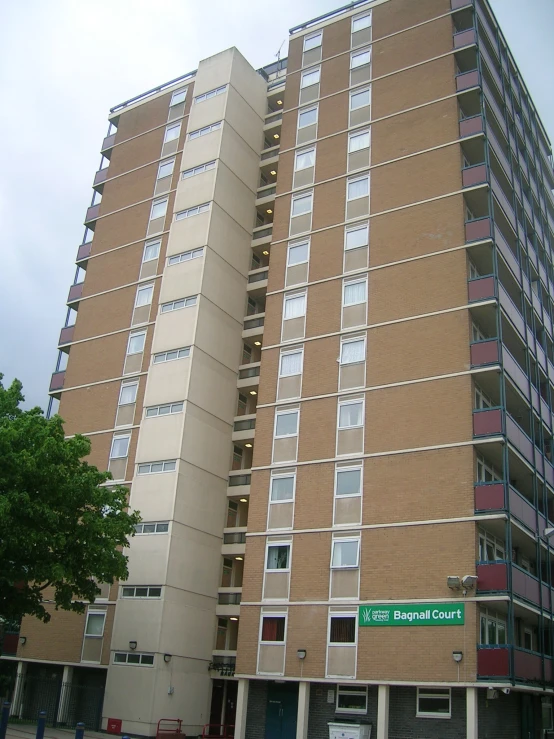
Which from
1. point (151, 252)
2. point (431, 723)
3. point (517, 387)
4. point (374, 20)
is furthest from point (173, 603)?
point (374, 20)

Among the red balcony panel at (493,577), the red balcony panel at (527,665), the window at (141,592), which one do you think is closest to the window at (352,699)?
the red balcony panel at (527,665)

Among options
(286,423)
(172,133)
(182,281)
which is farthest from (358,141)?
(286,423)

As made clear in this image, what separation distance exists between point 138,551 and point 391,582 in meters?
11.9

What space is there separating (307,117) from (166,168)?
9.26 meters

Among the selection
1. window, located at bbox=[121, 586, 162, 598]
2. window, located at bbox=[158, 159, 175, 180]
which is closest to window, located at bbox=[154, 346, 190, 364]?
window, located at bbox=[121, 586, 162, 598]

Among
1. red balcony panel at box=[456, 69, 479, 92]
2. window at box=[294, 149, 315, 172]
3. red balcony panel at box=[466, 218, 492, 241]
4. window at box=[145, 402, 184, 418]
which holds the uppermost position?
red balcony panel at box=[456, 69, 479, 92]

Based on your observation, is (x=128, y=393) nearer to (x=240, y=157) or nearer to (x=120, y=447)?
(x=120, y=447)

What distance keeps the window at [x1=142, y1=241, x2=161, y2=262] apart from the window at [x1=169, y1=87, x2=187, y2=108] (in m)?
10.6

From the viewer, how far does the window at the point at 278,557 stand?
32656 mm

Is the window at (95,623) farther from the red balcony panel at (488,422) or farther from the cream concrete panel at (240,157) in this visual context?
the cream concrete panel at (240,157)

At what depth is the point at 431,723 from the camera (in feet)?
89.8

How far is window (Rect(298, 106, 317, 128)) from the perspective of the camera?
4381 centimetres

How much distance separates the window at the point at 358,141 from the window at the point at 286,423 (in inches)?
583

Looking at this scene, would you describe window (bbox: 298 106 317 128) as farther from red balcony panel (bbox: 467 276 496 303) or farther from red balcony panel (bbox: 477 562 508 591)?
red balcony panel (bbox: 477 562 508 591)
